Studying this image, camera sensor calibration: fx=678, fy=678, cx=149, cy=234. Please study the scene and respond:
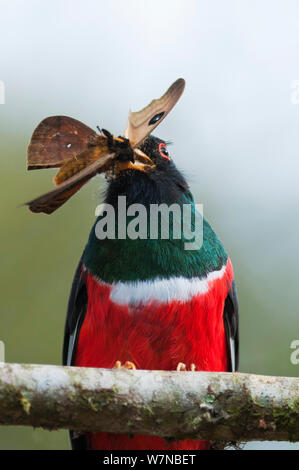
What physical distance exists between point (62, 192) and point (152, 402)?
1036 millimetres

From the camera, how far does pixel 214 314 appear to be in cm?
414

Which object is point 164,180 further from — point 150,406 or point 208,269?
point 150,406

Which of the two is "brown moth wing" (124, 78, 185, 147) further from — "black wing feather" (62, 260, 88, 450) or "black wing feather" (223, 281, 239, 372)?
"black wing feather" (223, 281, 239, 372)

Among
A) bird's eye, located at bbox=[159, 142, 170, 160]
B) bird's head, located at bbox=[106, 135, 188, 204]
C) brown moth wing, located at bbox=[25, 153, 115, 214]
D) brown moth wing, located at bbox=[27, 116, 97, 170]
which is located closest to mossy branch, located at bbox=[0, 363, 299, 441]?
brown moth wing, located at bbox=[25, 153, 115, 214]

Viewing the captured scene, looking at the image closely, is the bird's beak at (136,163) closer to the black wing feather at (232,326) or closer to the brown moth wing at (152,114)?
the brown moth wing at (152,114)

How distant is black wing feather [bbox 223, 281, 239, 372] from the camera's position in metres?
4.61

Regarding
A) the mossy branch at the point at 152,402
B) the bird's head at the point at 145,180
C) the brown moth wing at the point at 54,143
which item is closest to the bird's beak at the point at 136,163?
the bird's head at the point at 145,180

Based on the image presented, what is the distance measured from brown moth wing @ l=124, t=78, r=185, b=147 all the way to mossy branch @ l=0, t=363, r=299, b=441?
1.43 m

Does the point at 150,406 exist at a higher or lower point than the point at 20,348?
higher

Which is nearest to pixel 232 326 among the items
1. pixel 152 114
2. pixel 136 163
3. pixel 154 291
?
pixel 154 291
